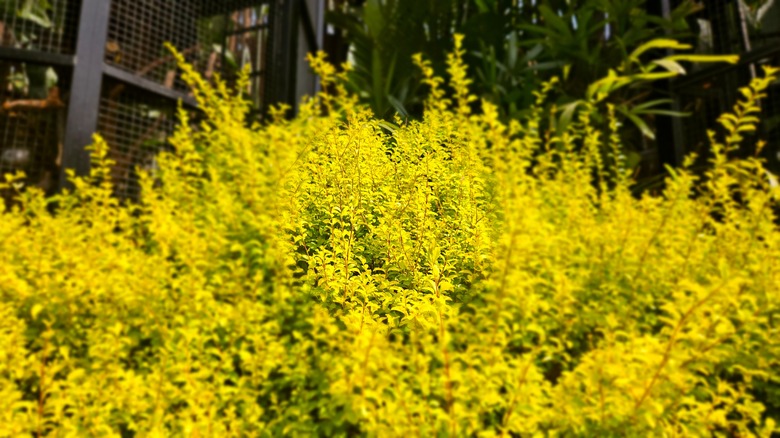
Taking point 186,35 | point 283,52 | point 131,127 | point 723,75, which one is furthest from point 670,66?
point 131,127

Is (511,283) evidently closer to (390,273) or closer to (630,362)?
(630,362)

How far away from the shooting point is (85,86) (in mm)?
3260

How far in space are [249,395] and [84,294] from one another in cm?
86

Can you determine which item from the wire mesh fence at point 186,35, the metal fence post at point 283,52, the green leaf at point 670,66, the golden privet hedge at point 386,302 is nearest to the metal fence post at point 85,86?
the wire mesh fence at point 186,35

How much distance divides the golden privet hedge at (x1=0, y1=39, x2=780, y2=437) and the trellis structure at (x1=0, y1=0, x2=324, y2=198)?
1022 millimetres

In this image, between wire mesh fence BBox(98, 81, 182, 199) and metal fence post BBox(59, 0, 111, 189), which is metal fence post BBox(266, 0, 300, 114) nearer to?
wire mesh fence BBox(98, 81, 182, 199)

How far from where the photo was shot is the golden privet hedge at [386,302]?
532mm

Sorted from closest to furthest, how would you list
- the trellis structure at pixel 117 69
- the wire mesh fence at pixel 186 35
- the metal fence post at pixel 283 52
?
the trellis structure at pixel 117 69
the wire mesh fence at pixel 186 35
the metal fence post at pixel 283 52

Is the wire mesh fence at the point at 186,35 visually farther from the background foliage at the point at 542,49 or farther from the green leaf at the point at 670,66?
the green leaf at the point at 670,66

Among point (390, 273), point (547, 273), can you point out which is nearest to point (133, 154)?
point (547, 273)

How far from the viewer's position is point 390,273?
52 cm

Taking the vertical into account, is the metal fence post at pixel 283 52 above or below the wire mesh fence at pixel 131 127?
above

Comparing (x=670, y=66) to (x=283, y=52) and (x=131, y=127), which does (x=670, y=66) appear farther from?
(x=131, y=127)

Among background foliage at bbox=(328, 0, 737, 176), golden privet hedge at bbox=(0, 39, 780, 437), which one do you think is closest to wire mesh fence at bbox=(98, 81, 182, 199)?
golden privet hedge at bbox=(0, 39, 780, 437)
